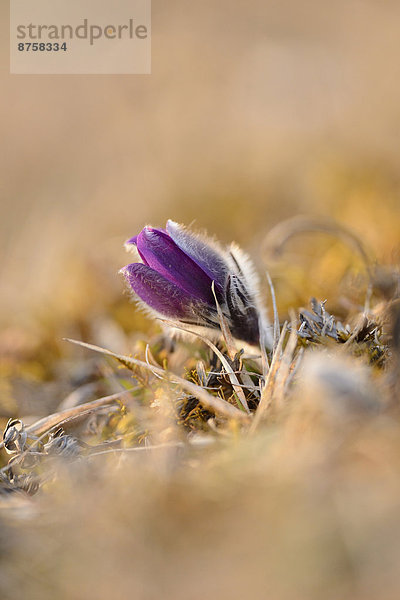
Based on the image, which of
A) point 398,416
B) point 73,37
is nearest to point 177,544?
point 398,416

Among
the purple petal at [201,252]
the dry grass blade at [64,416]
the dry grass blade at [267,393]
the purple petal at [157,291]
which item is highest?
the purple petal at [201,252]

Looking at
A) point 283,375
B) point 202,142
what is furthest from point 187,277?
point 202,142

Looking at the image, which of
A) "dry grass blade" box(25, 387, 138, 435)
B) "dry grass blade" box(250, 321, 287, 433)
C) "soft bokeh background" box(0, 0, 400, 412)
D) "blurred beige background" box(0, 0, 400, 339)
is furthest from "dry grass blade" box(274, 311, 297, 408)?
"blurred beige background" box(0, 0, 400, 339)

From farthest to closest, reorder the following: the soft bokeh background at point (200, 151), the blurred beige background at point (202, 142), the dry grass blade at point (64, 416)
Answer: the blurred beige background at point (202, 142)
the soft bokeh background at point (200, 151)
the dry grass blade at point (64, 416)

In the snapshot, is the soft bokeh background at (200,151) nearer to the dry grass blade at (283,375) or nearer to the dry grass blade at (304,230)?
the dry grass blade at (304,230)

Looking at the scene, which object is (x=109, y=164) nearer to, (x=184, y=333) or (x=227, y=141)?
(x=227, y=141)

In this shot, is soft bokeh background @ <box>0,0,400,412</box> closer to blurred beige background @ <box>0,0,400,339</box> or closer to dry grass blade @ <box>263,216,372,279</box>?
blurred beige background @ <box>0,0,400,339</box>

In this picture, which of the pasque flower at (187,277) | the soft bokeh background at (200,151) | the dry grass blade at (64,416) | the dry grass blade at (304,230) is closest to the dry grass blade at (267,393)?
the pasque flower at (187,277)
